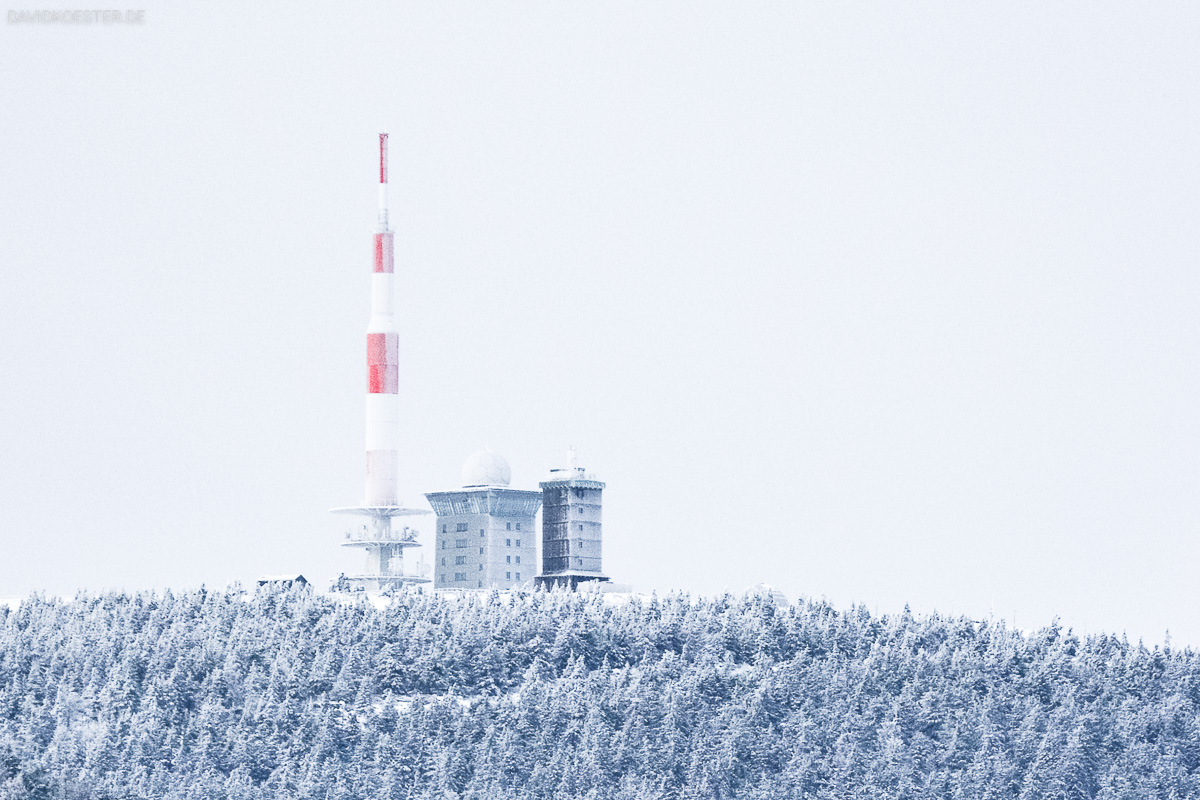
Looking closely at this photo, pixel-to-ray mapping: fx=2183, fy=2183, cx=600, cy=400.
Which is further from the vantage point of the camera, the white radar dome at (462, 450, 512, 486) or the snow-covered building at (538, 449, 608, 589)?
the white radar dome at (462, 450, 512, 486)

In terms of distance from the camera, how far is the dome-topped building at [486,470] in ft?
457

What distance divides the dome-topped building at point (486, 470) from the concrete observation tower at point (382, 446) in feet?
13.1

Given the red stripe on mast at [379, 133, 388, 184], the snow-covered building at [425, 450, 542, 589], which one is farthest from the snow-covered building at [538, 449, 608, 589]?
the red stripe on mast at [379, 133, 388, 184]

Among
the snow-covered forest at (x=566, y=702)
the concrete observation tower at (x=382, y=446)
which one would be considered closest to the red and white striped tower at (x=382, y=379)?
the concrete observation tower at (x=382, y=446)

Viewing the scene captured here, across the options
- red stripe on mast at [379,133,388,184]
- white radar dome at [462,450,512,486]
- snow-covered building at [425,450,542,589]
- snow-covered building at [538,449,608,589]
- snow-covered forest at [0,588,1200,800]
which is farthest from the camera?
red stripe on mast at [379,133,388,184]

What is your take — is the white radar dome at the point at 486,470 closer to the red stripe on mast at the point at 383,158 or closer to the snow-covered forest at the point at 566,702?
the red stripe on mast at the point at 383,158

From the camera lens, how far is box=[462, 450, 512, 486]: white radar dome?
139m

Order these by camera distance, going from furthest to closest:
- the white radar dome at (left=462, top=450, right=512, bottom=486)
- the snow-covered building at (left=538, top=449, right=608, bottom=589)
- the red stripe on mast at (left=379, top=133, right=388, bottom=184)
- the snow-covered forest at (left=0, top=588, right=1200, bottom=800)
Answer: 1. the red stripe on mast at (left=379, top=133, right=388, bottom=184)
2. the white radar dome at (left=462, top=450, right=512, bottom=486)
3. the snow-covered building at (left=538, top=449, right=608, bottom=589)
4. the snow-covered forest at (left=0, top=588, right=1200, bottom=800)

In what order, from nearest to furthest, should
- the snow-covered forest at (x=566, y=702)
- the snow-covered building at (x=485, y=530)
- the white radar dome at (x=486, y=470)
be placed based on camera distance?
the snow-covered forest at (x=566, y=702) < the snow-covered building at (x=485, y=530) < the white radar dome at (x=486, y=470)

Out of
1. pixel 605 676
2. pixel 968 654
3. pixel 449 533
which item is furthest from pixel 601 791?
pixel 449 533

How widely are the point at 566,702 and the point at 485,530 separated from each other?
41894 mm

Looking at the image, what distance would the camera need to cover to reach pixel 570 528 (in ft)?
412

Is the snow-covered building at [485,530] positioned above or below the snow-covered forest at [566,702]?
above

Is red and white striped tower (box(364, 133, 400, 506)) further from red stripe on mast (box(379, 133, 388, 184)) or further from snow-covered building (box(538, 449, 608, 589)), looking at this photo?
snow-covered building (box(538, 449, 608, 589))
